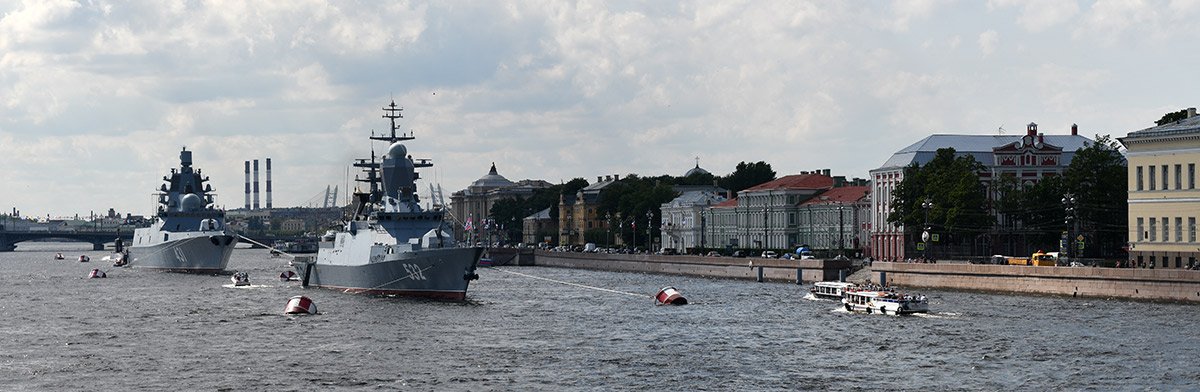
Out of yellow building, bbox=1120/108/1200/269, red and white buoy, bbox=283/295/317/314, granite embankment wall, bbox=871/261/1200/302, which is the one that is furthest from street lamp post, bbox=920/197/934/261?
red and white buoy, bbox=283/295/317/314

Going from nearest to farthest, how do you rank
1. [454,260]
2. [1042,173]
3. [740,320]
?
[740,320], [454,260], [1042,173]

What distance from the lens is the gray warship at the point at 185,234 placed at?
164m

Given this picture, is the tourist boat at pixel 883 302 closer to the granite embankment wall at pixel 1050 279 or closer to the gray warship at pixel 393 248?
the granite embankment wall at pixel 1050 279

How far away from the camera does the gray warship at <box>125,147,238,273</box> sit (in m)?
164

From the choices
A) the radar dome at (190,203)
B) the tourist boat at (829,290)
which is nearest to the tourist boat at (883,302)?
the tourist boat at (829,290)

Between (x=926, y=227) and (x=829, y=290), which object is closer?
(x=829, y=290)

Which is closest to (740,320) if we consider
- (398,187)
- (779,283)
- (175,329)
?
(175,329)

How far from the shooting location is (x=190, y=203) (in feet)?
585

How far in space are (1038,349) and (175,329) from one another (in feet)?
117

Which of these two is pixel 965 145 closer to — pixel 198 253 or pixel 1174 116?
pixel 1174 116

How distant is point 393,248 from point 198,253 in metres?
67.7

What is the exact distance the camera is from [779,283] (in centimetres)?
12950

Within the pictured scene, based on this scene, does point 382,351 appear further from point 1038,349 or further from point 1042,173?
point 1042,173

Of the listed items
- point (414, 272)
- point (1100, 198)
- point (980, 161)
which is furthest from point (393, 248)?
point (980, 161)
